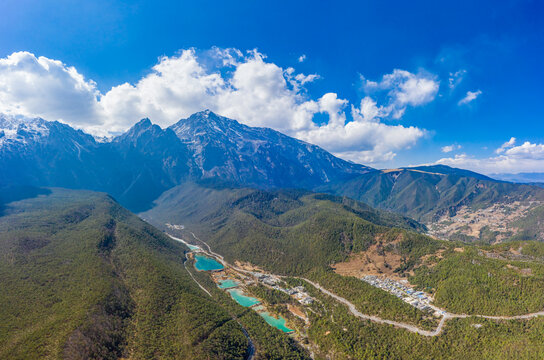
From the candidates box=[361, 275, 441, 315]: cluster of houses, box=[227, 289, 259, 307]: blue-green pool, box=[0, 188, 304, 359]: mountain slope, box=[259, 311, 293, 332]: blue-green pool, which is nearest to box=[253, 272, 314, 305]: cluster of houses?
box=[227, 289, 259, 307]: blue-green pool

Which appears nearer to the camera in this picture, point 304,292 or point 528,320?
point 528,320

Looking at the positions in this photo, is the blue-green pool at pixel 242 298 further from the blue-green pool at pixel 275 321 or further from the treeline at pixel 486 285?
the treeline at pixel 486 285

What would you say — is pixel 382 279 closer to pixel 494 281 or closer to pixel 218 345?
pixel 494 281

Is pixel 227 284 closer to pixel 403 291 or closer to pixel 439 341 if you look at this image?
pixel 403 291

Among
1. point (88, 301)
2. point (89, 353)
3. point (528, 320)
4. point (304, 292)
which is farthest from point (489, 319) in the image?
point (88, 301)

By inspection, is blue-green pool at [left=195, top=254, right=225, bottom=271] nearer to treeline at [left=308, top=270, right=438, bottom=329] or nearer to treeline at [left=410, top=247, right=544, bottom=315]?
treeline at [left=308, top=270, right=438, bottom=329]
